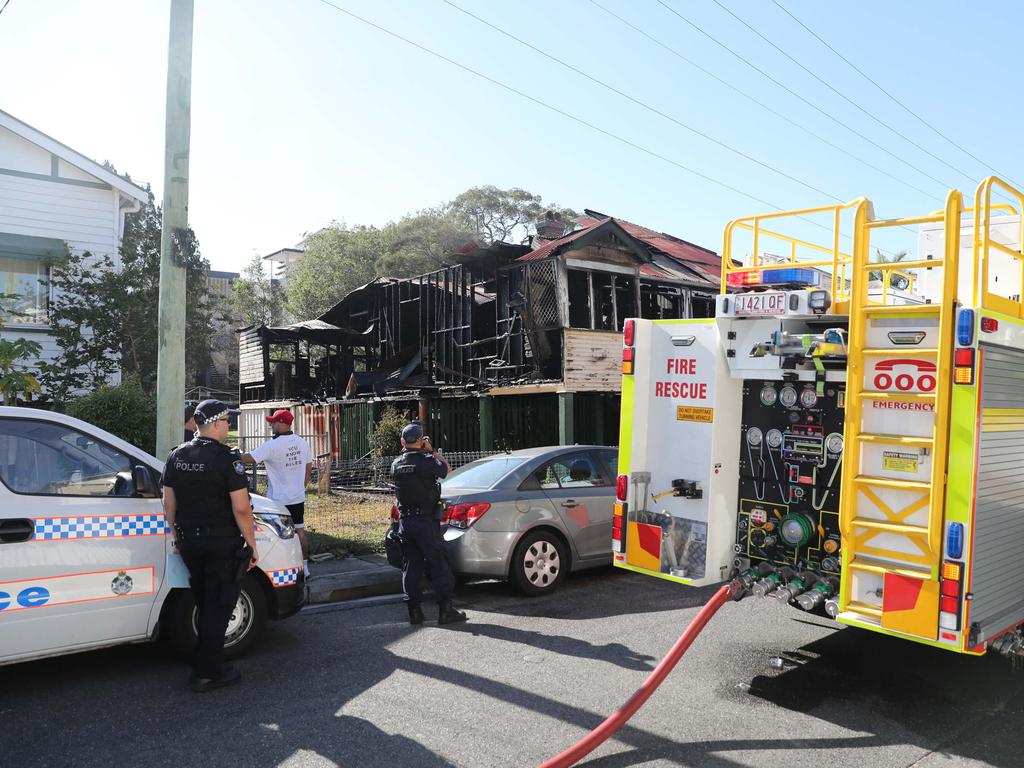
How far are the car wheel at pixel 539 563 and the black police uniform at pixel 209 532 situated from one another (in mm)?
2959

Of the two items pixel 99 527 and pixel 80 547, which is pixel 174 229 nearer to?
pixel 99 527

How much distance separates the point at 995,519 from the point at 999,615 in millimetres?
573

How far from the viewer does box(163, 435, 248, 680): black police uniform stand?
192 inches

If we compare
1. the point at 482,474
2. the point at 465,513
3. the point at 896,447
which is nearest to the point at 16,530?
the point at 465,513

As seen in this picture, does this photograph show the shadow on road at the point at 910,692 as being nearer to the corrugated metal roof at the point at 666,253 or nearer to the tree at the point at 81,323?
the corrugated metal roof at the point at 666,253

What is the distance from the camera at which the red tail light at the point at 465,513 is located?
7.20 meters

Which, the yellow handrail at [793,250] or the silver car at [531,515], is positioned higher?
the yellow handrail at [793,250]

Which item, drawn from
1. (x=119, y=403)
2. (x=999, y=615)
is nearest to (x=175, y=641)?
(x=999, y=615)

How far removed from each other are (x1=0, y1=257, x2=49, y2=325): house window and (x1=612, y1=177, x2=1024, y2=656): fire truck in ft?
44.5

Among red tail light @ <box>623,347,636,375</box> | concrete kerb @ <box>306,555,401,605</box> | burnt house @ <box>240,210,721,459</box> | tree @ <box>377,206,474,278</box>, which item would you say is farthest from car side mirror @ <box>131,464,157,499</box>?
tree @ <box>377,206,474,278</box>

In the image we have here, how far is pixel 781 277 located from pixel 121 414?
9250 millimetres

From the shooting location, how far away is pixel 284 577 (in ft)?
18.8

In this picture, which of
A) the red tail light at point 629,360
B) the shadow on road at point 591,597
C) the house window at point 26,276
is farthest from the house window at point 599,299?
the red tail light at point 629,360

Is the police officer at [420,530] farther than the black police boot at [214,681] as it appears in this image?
Yes
